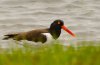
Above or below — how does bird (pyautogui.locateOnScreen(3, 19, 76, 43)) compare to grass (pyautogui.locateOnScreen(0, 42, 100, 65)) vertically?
below

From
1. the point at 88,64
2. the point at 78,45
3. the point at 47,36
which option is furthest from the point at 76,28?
the point at 88,64

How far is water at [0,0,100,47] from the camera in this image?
686 inches

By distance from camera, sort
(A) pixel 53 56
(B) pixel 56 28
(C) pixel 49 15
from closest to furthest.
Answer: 1. (A) pixel 53 56
2. (B) pixel 56 28
3. (C) pixel 49 15

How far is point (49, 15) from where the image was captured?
1927 cm

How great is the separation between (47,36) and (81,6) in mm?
7829

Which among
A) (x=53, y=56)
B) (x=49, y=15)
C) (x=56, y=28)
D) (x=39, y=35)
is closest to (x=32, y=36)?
(x=39, y=35)

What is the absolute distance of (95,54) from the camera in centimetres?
772

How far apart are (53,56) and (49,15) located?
11.9m

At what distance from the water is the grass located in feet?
24.6

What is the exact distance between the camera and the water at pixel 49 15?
57.2 feet

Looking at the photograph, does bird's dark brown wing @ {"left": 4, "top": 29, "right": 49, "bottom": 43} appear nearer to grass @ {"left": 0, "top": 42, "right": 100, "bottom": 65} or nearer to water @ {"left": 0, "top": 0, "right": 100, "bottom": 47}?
water @ {"left": 0, "top": 0, "right": 100, "bottom": 47}

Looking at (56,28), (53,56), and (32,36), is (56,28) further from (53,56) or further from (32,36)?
(53,56)

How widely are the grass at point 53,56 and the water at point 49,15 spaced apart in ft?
24.6

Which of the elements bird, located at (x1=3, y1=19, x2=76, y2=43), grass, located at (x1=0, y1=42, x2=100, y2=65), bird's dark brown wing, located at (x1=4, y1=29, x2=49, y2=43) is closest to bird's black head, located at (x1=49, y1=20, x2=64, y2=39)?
bird, located at (x1=3, y1=19, x2=76, y2=43)
